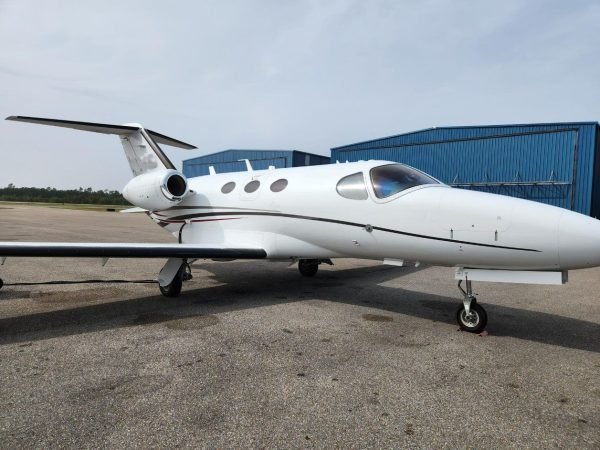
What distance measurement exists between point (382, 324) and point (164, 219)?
621cm

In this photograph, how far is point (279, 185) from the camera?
7520mm

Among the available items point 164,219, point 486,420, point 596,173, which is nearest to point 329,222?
point 486,420

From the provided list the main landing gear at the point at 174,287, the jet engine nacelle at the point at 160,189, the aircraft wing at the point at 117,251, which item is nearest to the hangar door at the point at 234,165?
the jet engine nacelle at the point at 160,189

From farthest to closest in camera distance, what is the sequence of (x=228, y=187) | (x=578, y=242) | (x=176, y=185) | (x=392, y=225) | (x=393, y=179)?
(x=176, y=185) → (x=228, y=187) → (x=393, y=179) → (x=392, y=225) → (x=578, y=242)

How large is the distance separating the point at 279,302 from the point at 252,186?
241 cm

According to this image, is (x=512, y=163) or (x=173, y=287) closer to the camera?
(x=173, y=287)

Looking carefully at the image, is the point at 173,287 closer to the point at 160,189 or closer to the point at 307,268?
the point at 160,189

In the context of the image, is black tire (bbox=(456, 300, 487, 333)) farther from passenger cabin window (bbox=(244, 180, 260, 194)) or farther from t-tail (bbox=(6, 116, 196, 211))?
t-tail (bbox=(6, 116, 196, 211))

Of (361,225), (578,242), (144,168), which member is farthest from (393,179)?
(144,168)

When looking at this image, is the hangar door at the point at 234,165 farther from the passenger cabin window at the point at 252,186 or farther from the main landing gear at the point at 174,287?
the main landing gear at the point at 174,287

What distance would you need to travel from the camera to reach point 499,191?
1970 cm

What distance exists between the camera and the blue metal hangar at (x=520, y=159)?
57.3 feet

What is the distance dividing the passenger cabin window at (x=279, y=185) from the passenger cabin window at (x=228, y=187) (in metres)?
1.25

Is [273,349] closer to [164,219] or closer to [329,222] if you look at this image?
[329,222]
